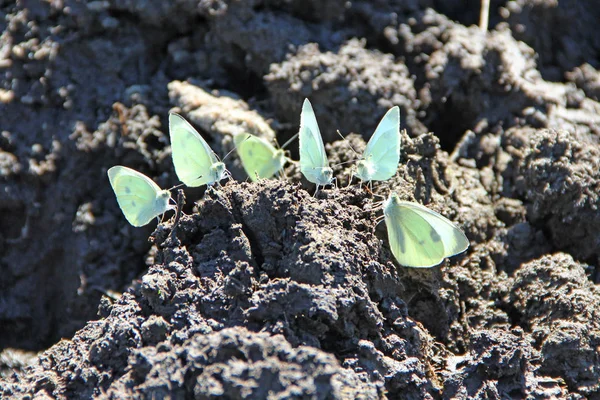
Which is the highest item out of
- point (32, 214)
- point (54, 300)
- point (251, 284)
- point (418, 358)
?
point (251, 284)

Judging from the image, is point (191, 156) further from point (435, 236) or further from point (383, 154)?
point (435, 236)

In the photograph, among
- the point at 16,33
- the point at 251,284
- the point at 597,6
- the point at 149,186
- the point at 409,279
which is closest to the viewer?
the point at 251,284

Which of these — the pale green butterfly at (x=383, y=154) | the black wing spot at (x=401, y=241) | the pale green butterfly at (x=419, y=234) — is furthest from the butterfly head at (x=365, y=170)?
the black wing spot at (x=401, y=241)

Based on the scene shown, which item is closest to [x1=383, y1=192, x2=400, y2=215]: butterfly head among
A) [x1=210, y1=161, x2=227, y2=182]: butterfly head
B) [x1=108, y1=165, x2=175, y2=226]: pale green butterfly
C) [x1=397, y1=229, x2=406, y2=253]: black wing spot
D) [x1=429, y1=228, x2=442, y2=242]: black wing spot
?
[x1=397, y1=229, x2=406, y2=253]: black wing spot

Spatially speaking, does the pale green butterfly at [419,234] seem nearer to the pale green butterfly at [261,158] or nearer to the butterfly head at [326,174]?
the butterfly head at [326,174]

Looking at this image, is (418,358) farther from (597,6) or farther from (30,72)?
(597,6)

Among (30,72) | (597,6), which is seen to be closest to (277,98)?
(30,72)

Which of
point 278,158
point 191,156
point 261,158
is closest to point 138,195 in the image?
point 191,156
